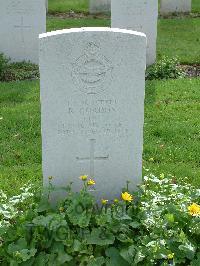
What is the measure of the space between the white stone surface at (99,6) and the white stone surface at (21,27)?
4900mm

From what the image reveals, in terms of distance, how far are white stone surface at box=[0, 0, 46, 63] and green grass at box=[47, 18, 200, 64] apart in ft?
7.57

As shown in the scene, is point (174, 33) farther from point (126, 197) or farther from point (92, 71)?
point (126, 197)

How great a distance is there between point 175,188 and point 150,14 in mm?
5229

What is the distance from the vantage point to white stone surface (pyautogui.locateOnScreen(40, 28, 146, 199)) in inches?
153

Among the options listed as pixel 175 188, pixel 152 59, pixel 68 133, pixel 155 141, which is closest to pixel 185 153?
pixel 155 141

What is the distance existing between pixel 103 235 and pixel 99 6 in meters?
10.7

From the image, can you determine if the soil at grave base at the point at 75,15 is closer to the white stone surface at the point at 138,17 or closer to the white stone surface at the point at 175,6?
the white stone surface at the point at 175,6

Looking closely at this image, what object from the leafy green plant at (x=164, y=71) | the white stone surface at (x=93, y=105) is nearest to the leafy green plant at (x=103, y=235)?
the white stone surface at (x=93, y=105)

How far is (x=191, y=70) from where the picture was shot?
9047 millimetres

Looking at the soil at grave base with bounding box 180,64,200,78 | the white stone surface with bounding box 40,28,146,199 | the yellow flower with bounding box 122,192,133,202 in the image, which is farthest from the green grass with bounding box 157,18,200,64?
the yellow flower with bounding box 122,192,133,202

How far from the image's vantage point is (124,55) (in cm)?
395

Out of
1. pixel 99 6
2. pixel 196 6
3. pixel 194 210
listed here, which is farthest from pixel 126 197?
pixel 196 6

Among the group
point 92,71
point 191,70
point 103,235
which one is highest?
point 92,71

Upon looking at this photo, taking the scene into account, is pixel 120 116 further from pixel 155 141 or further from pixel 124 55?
pixel 155 141
